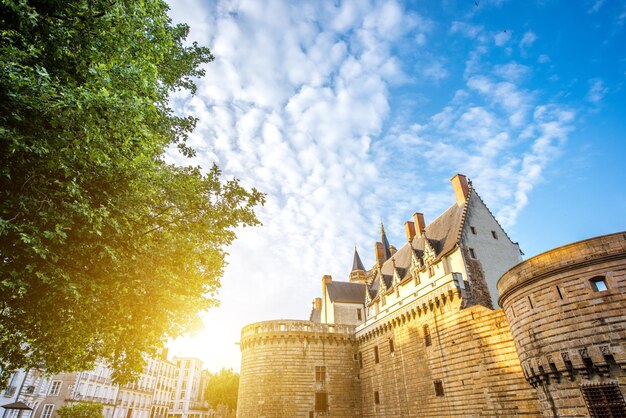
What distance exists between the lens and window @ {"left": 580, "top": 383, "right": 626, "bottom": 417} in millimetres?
11543

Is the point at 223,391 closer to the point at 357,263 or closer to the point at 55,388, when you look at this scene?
the point at 55,388

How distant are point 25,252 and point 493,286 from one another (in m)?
24.5

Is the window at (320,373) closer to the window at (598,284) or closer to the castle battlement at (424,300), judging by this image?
the castle battlement at (424,300)

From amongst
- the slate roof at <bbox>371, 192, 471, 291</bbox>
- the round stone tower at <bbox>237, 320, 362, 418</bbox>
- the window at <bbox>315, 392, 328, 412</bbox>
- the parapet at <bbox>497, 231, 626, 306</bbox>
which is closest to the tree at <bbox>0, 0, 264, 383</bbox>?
the parapet at <bbox>497, 231, 626, 306</bbox>

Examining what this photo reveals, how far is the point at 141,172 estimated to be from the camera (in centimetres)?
891

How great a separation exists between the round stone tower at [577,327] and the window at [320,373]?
19529 mm

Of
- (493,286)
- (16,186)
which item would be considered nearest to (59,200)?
(16,186)

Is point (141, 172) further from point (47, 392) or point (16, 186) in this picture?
point (47, 392)

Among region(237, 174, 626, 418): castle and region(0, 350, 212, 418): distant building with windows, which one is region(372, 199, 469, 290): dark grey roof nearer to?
region(237, 174, 626, 418): castle

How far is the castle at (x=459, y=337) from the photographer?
12672 millimetres

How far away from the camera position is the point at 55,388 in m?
34.4

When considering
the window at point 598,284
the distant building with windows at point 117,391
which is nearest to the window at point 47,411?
the distant building with windows at point 117,391

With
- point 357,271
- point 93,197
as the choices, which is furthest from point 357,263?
point 93,197

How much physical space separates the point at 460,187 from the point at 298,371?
21.1m
